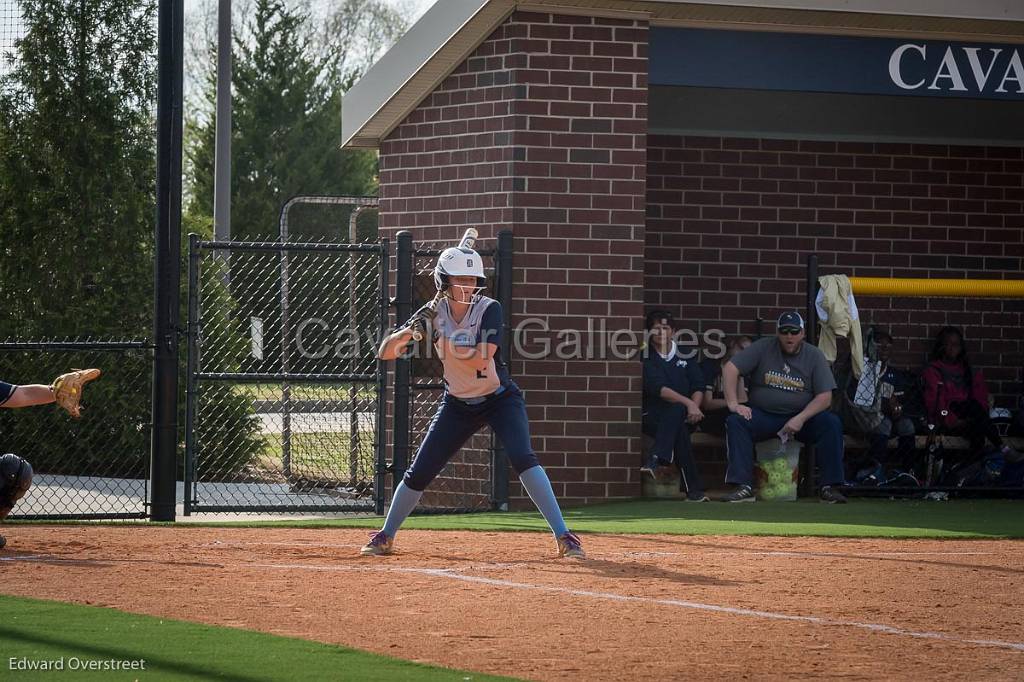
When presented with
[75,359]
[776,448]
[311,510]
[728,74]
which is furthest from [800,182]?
[75,359]

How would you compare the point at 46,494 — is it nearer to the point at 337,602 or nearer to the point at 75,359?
the point at 75,359

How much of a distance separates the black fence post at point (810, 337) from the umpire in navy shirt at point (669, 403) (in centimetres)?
109

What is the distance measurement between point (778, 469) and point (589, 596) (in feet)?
17.8

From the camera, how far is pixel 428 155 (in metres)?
13.1

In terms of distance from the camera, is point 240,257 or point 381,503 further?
point 240,257

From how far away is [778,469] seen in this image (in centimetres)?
1259

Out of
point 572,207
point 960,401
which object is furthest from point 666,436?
point 960,401

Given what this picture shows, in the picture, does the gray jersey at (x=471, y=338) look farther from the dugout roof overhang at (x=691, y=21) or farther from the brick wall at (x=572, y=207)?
the dugout roof overhang at (x=691, y=21)

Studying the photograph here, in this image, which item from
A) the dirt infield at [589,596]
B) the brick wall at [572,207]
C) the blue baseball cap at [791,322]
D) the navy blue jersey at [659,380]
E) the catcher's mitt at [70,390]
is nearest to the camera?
the dirt infield at [589,596]

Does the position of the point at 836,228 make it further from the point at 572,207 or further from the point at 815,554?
the point at 815,554

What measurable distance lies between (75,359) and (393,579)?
7557mm

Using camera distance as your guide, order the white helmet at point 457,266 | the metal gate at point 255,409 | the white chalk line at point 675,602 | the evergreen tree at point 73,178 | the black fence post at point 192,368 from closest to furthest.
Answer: the white chalk line at point 675,602
the white helmet at point 457,266
the black fence post at point 192,368
the metal gate at point 255,409
the evergreen tree at point 73,178

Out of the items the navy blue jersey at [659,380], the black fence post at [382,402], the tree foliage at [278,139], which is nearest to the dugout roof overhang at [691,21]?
the black fence post at [382,402]

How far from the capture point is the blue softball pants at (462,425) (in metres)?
8.79
